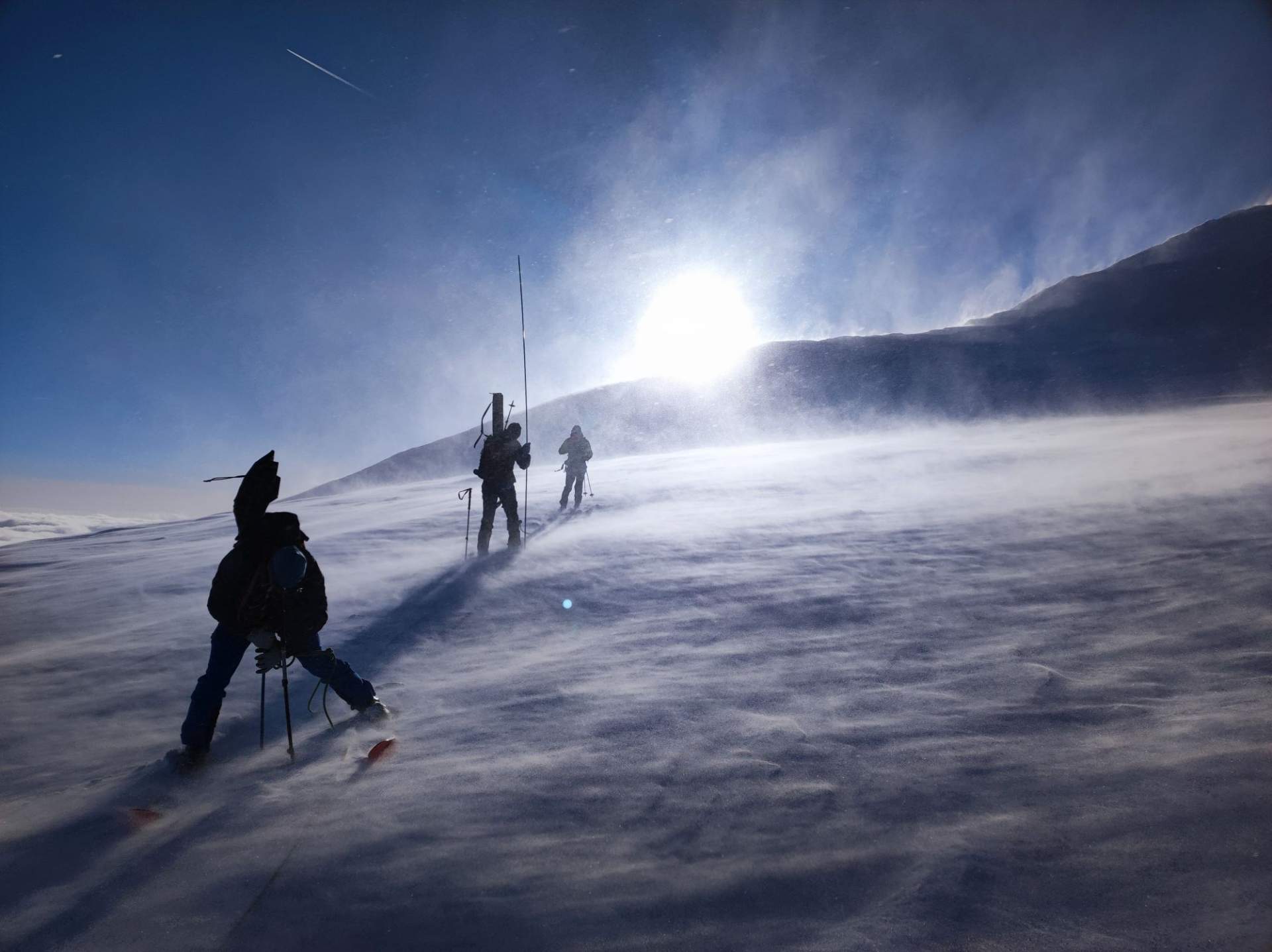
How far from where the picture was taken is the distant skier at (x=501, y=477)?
8977 millimetres

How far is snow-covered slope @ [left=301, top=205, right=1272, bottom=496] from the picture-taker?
38156 mm

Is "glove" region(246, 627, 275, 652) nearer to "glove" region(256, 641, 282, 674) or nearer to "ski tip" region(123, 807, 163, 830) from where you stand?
"glove" region(256, 641, 282, 674)

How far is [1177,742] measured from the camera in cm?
270

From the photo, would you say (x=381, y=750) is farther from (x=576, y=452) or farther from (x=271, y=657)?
(x=576, y=452)

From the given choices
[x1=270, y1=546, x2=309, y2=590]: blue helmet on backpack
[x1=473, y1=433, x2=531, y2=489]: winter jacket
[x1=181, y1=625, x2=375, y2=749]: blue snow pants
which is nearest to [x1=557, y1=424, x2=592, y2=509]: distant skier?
[x1=473, y1=433, x2=531, y2=489]: winter jacket

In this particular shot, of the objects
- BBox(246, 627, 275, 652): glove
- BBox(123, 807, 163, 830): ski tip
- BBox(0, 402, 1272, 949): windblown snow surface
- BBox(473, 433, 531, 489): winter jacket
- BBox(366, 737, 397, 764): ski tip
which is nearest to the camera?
BBox(0, 402, 1272, 949): windblown snow surface

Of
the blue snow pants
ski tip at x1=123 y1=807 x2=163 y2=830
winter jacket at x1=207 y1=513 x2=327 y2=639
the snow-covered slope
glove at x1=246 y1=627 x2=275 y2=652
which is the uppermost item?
the snow-covered slope

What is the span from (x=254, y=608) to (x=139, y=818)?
111 centimetres

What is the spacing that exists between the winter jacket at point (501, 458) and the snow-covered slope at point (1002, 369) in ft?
108

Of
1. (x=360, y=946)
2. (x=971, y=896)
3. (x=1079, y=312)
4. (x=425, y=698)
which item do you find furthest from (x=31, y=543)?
(x=1079, y=312)

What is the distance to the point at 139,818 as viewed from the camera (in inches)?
112

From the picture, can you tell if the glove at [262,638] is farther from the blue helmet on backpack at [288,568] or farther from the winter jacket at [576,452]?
the winter jacket at [576,452]

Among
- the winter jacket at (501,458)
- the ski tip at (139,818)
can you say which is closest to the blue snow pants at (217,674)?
the ski tip at (139,818)

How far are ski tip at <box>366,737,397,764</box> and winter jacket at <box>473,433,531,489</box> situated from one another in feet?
18.9
